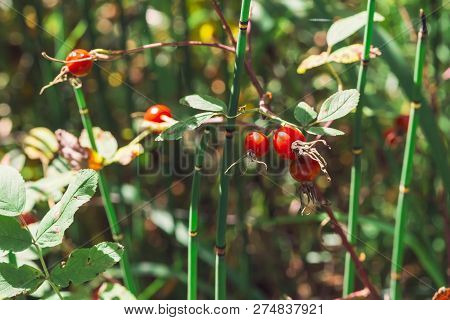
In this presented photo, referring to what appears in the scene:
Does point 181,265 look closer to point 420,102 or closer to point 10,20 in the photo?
point 420,102

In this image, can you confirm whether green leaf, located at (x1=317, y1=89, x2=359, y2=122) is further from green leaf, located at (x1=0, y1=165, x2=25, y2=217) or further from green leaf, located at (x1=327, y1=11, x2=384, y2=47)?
green leaf, located at (x1=0, y1=165, x2=25, y2=217)

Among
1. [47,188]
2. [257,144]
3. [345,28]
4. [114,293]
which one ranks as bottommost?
[114,293]

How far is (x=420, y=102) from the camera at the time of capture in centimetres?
80

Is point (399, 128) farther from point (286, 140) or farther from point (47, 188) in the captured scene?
point (47, 188)

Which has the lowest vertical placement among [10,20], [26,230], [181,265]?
[181,265]

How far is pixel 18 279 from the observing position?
63cm

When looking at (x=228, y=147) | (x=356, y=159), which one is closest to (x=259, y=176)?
(x=356, y=159)

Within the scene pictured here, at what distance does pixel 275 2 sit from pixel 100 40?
71 cm

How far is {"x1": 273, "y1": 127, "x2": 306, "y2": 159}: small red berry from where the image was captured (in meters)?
0.60

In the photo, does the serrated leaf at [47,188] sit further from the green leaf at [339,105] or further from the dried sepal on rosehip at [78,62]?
the green leaf at [339,105]

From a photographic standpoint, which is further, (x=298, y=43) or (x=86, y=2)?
(x=298, y=43)

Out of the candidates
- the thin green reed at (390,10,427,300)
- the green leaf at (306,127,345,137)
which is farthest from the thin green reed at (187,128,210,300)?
the thin green reed at (390,10,427,300)

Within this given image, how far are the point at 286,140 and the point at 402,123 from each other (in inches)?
19.4
